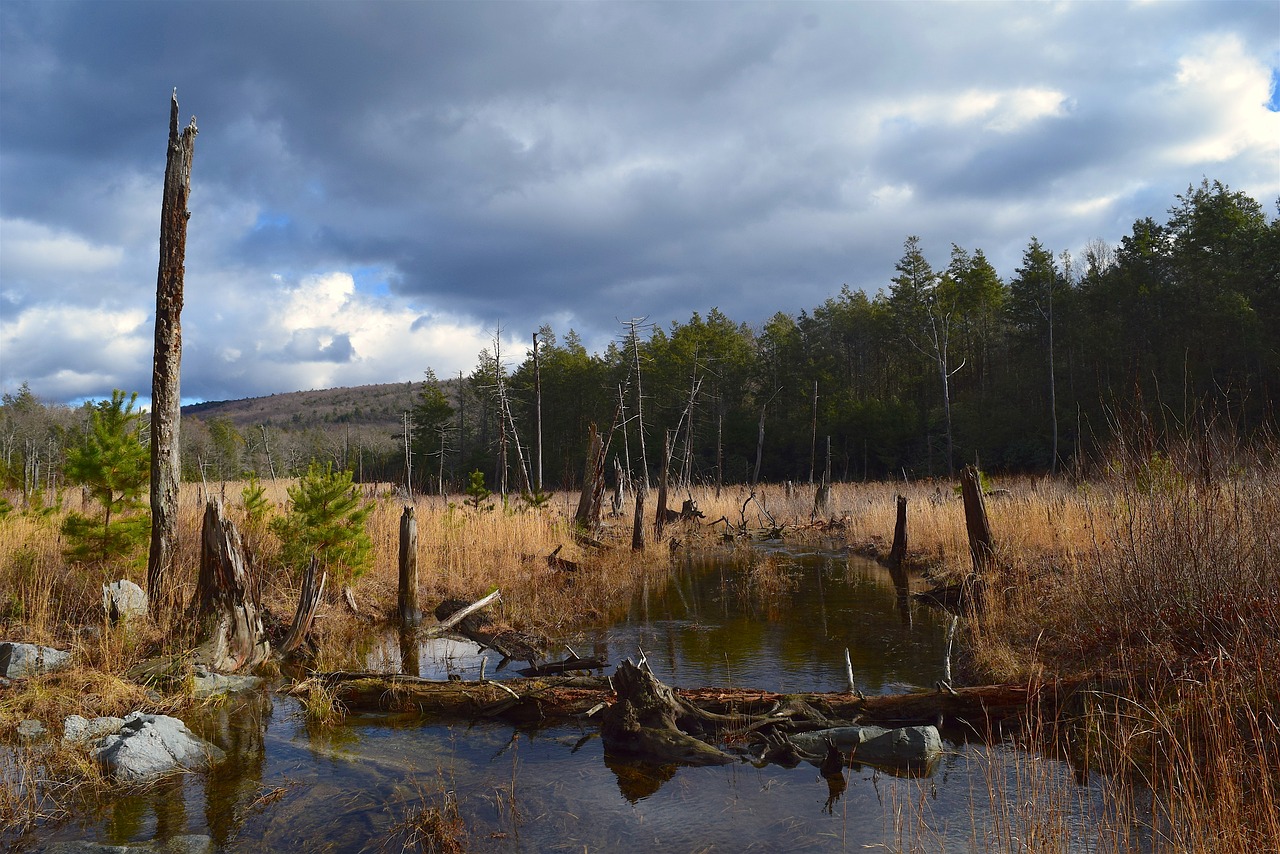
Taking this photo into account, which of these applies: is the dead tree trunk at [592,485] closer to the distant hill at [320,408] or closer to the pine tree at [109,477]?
the pine tree at [109,477]

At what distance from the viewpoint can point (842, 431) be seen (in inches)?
1665

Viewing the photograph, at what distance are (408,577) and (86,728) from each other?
4.54 metres

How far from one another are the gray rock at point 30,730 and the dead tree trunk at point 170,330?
2.79m

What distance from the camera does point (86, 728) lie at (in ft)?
17.5

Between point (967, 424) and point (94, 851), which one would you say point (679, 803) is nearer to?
point (94, 851)

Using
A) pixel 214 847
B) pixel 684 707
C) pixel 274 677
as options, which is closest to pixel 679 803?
pixel 684 707

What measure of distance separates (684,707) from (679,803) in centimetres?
104


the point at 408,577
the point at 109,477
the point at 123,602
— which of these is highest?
the point at 109,477

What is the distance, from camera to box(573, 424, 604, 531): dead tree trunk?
17.2m

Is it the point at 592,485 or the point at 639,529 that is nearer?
the point at 639,529

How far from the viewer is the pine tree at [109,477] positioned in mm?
8492

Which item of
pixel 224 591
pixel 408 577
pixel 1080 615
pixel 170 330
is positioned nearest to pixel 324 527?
pixel 408 577

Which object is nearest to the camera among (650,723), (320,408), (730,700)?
(650,723)

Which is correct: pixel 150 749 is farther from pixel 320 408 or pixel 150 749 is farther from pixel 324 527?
pixel 320 408
